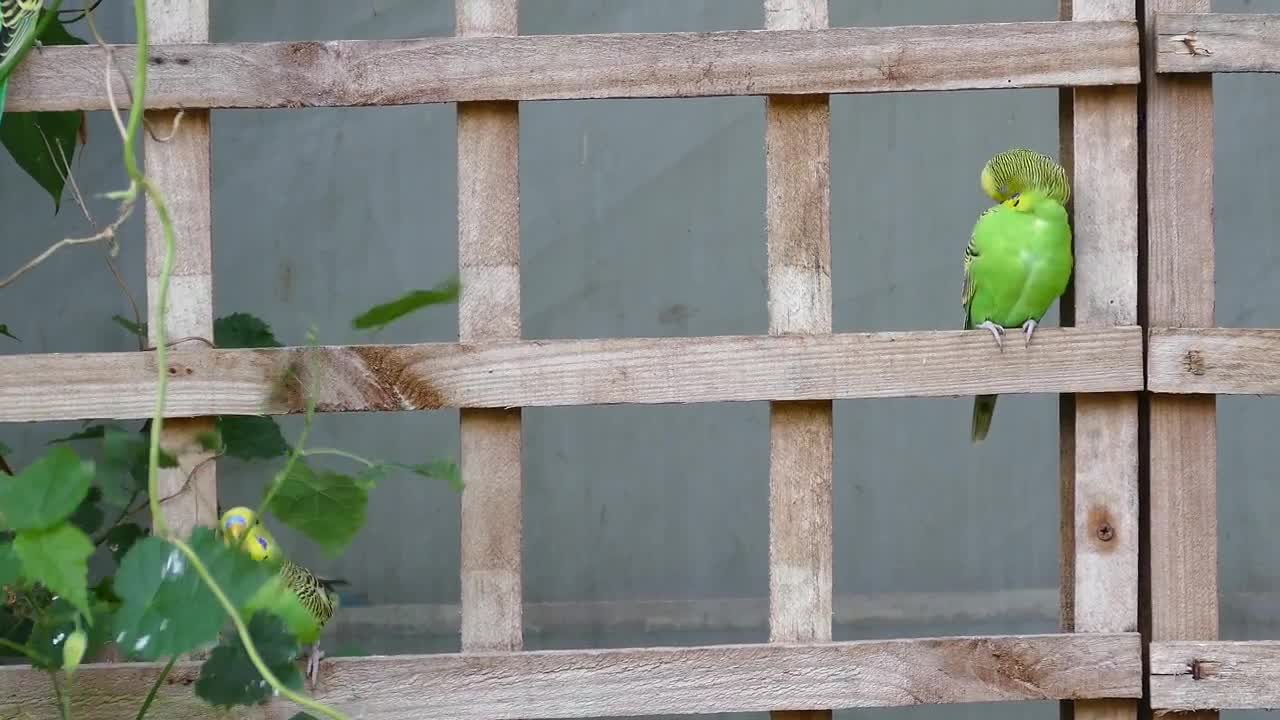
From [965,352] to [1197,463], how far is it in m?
0.29

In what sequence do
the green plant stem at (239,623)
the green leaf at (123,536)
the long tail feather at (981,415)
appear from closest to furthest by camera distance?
the green plant stem at (239,623)
the long tail feather at (981,415)
the green leaf at (123,536)

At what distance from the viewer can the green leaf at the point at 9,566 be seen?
1181 mm

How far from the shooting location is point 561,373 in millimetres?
1461

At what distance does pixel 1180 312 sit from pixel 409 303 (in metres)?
0.83

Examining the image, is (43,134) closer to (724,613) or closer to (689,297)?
(689,297)

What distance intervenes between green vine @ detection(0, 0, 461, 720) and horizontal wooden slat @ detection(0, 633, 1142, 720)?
0.18ft

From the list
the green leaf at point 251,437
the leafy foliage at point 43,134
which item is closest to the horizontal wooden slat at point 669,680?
the green leaf at point 251,437

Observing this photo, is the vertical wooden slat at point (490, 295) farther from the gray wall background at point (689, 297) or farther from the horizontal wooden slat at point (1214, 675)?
the gray wall background at point (689, 297)

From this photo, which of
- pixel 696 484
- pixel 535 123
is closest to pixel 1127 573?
pixel 696 484

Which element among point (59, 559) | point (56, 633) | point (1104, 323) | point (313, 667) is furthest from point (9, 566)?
point (1104, 323)

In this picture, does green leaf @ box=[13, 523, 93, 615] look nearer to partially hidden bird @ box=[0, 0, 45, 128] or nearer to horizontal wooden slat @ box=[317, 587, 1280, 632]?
partially hidden bird @ box=[0, 0, 45, 128]

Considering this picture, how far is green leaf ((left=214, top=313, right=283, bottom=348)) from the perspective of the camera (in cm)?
198

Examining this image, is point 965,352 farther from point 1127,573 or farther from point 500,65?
point 500,65

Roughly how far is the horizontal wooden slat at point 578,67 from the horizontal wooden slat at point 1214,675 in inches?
24.6
